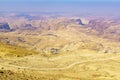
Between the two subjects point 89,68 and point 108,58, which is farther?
point 108,58

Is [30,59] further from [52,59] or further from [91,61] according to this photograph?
[91,61]

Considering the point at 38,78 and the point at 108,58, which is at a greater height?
the point at 38,78

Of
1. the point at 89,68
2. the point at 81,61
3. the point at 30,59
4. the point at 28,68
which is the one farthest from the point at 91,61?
the point at 28,68

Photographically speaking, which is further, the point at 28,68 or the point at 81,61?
the point at 81,61

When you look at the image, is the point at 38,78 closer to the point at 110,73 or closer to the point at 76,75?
the point at 76,75

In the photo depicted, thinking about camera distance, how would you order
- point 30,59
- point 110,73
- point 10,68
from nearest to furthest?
point 10,68 → point 110,73 → point 30,59

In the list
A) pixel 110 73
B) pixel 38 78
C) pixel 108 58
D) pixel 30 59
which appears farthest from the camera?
pixel 108 58

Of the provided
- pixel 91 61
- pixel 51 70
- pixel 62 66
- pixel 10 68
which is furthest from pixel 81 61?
pixel 10 68

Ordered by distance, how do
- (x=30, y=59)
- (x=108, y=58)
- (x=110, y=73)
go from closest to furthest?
(x=110, y=73)
(x=30, y=59)
(x=108, y=58)

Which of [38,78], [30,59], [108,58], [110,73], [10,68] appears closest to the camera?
[38,78]
